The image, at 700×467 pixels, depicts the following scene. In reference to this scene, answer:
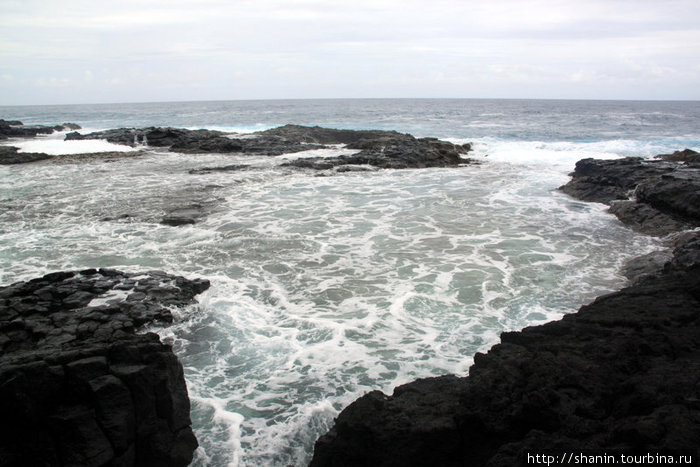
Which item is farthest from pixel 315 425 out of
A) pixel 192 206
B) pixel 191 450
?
pixel 192 206

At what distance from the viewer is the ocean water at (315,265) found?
5.54 m

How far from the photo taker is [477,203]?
1537 cm

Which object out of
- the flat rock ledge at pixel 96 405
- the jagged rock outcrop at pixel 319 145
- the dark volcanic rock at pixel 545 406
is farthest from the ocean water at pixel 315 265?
the jagged rock outcrop at pixel 319 145

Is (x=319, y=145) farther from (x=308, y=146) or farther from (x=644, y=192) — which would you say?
(x=644, y=192)

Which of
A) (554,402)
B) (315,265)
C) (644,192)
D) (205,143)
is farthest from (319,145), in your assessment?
(554,402)

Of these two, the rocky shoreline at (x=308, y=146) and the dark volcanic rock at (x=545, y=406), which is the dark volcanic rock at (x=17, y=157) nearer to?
the rocky shoreline at (x=308, y=146)

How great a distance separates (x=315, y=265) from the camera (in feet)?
31.4

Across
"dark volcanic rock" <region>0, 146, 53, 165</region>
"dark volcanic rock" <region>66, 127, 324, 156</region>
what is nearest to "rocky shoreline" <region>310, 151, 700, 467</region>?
"dark volcanic rock" <region>66, 127, 324, 156</region>

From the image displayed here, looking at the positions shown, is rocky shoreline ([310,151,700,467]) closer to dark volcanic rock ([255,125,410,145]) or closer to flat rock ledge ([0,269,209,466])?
flat rock ledge ([0,269,209,466])

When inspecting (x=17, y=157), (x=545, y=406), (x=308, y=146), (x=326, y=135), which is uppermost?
(x=326, y=135)

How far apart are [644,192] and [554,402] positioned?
12.3 meters

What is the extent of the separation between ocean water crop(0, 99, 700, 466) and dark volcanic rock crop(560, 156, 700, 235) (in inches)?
24.5

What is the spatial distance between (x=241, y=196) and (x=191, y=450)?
41.8 feet

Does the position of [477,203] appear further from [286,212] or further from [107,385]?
[107,385]
